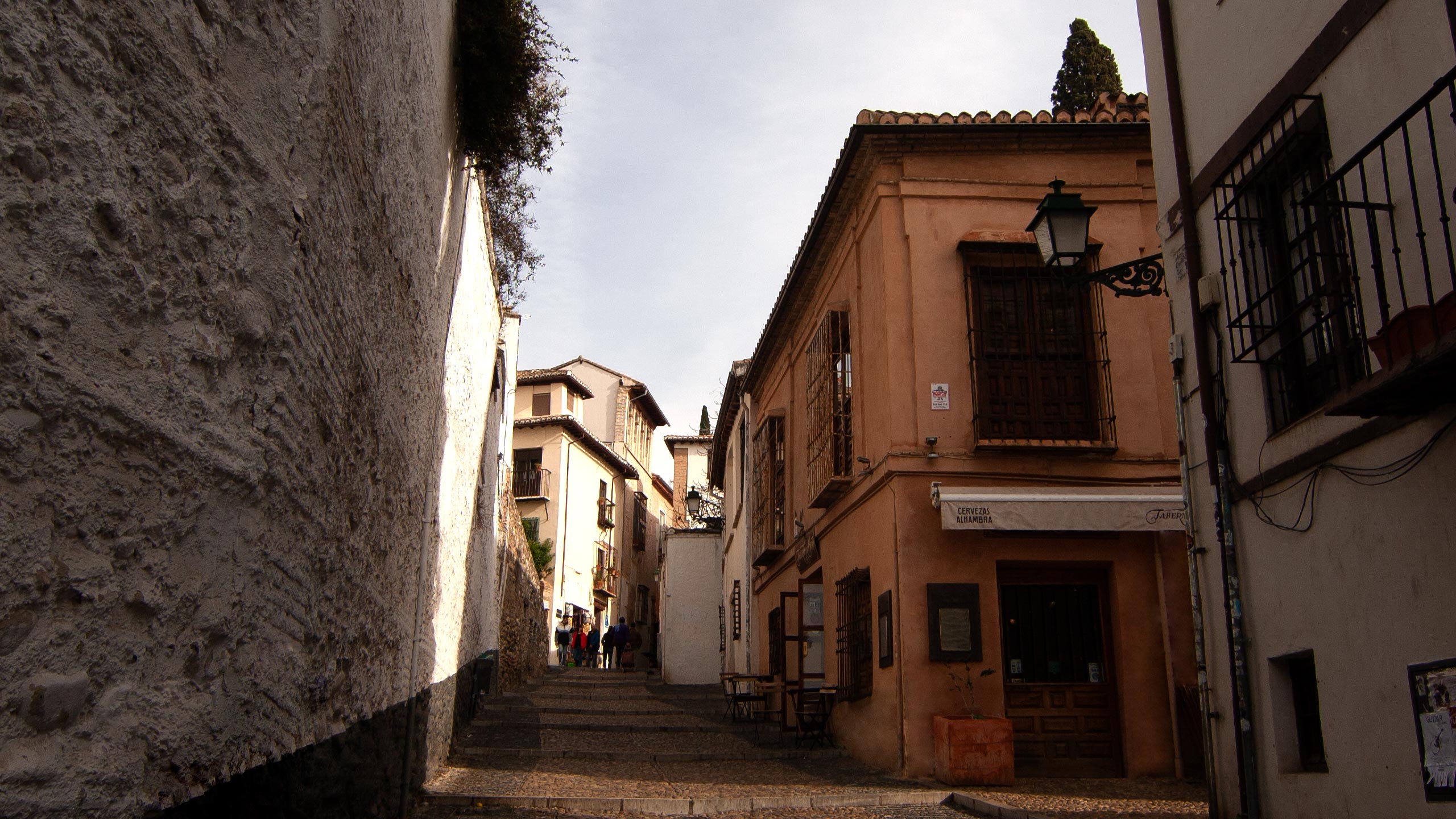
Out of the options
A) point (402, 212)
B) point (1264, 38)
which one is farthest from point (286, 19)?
point (1264, 38)

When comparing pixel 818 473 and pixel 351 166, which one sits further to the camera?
pixel 818 473

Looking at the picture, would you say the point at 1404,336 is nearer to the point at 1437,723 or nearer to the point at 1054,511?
the point at 1437,723

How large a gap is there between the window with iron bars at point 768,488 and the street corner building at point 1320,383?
→ 9.72m

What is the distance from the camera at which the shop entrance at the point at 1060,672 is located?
388 inches

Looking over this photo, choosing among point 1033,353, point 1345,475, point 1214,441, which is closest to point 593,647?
point 1033,353

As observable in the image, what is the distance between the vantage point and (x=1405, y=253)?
4887 mm

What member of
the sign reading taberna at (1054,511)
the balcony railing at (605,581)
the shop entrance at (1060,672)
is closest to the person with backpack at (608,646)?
the balcony railing at (605,581)

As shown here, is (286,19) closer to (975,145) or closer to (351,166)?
(351,166)

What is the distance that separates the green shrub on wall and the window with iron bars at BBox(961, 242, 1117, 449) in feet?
13.4

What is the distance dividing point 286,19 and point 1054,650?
844 cm

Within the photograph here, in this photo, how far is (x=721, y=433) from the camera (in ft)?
81.4

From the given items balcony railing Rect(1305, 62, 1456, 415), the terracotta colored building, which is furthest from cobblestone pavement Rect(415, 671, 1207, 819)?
balcony railing Rect(1305, 62, 1456, 415)

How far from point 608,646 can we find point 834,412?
20.9 meters

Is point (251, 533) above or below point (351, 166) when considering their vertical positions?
below
